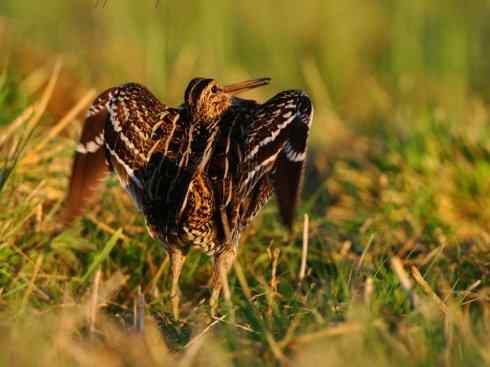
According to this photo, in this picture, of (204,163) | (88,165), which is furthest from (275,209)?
(204,163)

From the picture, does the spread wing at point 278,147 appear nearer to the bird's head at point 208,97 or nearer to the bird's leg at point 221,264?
the bird's leg at point 221,264

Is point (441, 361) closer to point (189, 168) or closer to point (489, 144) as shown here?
point (189, 168)

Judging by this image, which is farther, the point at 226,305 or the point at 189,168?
the point at 189,168

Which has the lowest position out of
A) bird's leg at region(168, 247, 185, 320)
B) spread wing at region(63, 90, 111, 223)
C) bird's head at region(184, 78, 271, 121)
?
bird's leg at region(168, 247, 185, 320)

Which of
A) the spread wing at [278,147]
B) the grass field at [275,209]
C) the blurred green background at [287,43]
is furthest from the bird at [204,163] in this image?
the blurred green background at [287,43]

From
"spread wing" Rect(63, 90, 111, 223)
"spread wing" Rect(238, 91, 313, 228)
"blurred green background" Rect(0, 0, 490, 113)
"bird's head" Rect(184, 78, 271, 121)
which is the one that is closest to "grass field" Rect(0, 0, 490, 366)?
"blurred green background" Rect(0, 0, 490, 113)

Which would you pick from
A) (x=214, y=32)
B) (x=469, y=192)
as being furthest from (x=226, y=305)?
(x=214, y=32)

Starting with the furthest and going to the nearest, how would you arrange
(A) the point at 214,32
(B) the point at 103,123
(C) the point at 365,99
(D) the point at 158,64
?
(C) the point at 365,99 → (A) the point at 214,32 → (D) the point at 158,64 → (B) the point at 103,123

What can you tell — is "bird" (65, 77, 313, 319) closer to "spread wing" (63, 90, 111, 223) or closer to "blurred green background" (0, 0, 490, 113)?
"spread wing" (63, 90, 111, 223)

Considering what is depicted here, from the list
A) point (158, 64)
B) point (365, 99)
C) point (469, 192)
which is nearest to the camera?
point (469, 192)
